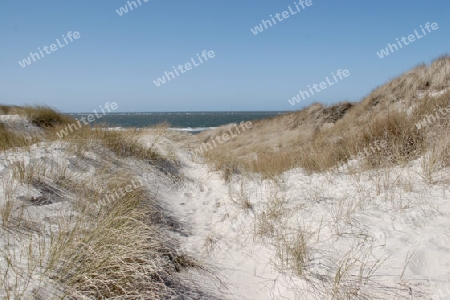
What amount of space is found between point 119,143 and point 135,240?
4.34 m

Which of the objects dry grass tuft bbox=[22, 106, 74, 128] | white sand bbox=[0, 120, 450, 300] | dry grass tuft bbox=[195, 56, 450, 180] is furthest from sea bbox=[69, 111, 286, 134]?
white sand bbox=[0, 120, 450, 300]

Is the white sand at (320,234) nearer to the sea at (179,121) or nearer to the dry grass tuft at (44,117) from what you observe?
the sea at (179,121)

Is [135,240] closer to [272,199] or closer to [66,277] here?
[66,277]

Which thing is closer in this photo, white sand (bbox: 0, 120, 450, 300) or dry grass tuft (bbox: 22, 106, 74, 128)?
white sand (bbox: 0, 120, 450, 300)

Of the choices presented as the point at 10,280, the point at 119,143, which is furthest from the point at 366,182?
the point at 119,143

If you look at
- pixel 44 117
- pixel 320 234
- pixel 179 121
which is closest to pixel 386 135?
pixel 320 234

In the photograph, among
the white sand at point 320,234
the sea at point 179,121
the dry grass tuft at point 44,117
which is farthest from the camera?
the sea at point 179,121

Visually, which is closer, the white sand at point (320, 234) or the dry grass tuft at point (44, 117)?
the white sand at point (320, 234)

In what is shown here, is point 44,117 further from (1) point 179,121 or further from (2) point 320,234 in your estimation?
(1) point 179,121

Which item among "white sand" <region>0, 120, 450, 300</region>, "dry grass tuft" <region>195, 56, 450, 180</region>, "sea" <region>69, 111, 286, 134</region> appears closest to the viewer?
"white sand" <region>0, 120, 450, 300</region>

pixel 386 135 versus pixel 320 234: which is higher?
pixel 320 234

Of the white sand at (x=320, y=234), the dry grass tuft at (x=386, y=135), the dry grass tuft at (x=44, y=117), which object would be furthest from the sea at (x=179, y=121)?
the white sand at (x=320, y=234)

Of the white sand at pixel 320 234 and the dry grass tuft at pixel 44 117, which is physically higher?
the dry grass tuft at pixel 44 117

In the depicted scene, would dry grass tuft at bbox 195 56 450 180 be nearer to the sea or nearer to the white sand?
the white sand
